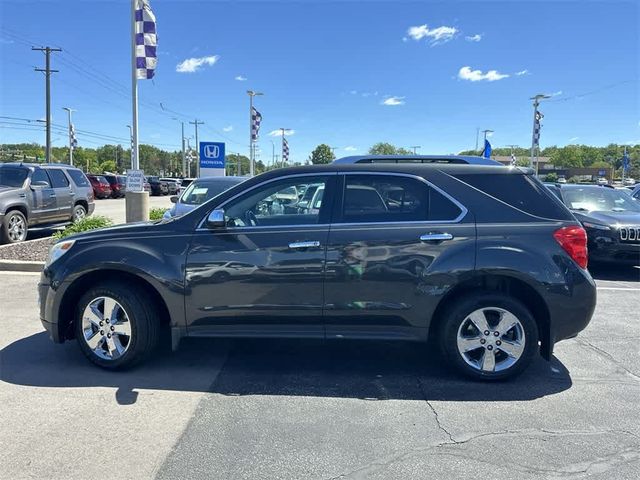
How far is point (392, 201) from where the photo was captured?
13.2ft

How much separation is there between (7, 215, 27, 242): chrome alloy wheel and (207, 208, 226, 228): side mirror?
8.41 metres

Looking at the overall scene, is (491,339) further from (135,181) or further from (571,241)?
(135,181)

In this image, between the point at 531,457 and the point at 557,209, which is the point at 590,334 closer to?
the point at 557,209

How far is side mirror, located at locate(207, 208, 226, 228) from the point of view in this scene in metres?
3.86

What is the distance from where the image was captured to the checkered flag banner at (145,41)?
1058 cm

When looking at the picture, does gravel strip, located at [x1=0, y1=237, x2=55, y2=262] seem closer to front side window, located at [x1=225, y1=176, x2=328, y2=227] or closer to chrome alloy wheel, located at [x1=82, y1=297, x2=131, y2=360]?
chrome alloy wheel, located at [x1=82, y1=297, x2=131, y2=360]

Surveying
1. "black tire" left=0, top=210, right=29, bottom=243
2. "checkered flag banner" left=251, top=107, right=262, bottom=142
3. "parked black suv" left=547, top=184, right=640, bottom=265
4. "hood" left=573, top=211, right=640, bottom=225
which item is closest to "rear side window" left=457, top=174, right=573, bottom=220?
"parked black suv" left=547, top=184, right=640, bottom=265

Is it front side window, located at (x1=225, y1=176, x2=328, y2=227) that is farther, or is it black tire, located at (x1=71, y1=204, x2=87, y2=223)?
black tire, located at (x1=71, y1=204, x2=87, y2=223)

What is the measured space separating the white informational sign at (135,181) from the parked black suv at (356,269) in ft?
22.1

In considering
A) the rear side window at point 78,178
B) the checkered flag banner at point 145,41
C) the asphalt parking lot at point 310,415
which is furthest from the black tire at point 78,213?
the asphalt parking lot at point 310,415

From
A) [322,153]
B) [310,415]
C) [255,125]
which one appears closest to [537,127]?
[255,125]

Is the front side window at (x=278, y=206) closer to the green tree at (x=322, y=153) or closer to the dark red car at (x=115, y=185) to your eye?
the dark red car at (x=115, y=185)

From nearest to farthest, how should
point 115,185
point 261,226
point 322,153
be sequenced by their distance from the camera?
point 261,226 < point 115,185 < point 322,153

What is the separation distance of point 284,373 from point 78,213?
1071 cm
